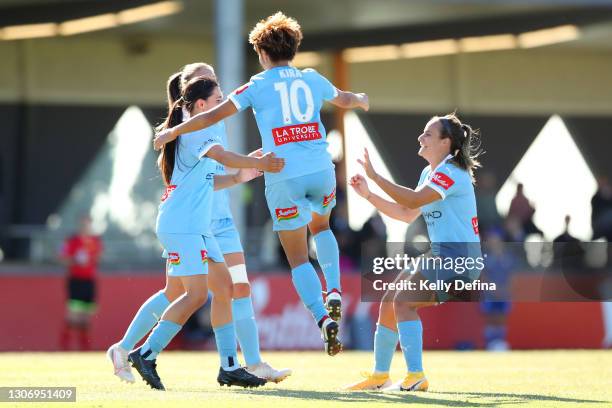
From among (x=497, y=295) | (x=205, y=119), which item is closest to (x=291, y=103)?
(x=205, y=119)

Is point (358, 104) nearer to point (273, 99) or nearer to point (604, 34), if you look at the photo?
point (273, 99)

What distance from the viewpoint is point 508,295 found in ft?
67.7

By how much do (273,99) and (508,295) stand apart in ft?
41.9

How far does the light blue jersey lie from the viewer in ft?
27.9

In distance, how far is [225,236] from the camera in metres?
9.40

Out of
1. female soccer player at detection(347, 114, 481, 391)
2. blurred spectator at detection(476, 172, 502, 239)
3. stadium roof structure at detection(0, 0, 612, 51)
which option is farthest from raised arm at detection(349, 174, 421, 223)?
stadium roof structure at detection(0, 0, 612, 51)

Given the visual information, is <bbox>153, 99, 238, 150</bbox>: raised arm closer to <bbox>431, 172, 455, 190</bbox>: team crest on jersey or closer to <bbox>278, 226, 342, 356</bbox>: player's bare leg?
<bbox>278, 226, 342, 356</bbox>: player's bare leg

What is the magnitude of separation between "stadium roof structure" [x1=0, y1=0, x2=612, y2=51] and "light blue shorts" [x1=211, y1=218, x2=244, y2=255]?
14.7 meters

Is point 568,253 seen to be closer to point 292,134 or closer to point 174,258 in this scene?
point 292,134

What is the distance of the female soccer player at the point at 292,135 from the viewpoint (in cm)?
848

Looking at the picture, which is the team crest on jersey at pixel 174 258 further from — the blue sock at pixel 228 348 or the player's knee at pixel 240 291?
the player's knee at pixel 240 291

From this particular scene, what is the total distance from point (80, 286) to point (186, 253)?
11.5 meters

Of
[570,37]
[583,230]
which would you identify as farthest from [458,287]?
[570,37]

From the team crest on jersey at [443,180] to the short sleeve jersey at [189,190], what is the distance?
4.91ft
